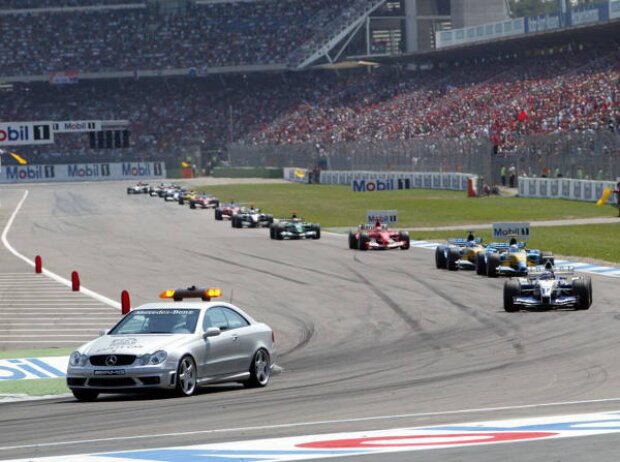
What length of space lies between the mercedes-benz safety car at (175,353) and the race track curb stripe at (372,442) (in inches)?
155

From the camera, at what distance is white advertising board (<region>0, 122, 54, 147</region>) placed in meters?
66.9

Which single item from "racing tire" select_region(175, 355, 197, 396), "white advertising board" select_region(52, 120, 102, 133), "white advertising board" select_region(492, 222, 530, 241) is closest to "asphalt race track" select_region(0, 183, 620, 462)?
"racing tire" select_region(175, 355, 197, 396)

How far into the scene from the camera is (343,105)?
357 feet

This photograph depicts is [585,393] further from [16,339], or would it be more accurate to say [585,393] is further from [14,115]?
[14,115]

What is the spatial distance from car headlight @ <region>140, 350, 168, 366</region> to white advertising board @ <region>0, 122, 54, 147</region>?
53686mm

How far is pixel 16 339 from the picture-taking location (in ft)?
70.9

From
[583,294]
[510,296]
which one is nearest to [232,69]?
[510,296]

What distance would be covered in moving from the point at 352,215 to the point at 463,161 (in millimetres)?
16273

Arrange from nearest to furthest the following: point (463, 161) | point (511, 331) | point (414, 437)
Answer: point (414, 437) → point (511, 331) → point (463, 161)

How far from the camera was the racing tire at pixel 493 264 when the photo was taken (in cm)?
2907

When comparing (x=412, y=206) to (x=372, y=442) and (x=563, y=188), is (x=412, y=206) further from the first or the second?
(x=372, y=442)

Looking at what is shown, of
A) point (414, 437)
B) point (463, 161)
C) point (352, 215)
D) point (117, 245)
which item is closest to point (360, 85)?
point (463, 161)

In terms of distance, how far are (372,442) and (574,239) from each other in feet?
101

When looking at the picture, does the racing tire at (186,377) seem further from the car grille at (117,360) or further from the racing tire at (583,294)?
the racing tire at (583,294)
